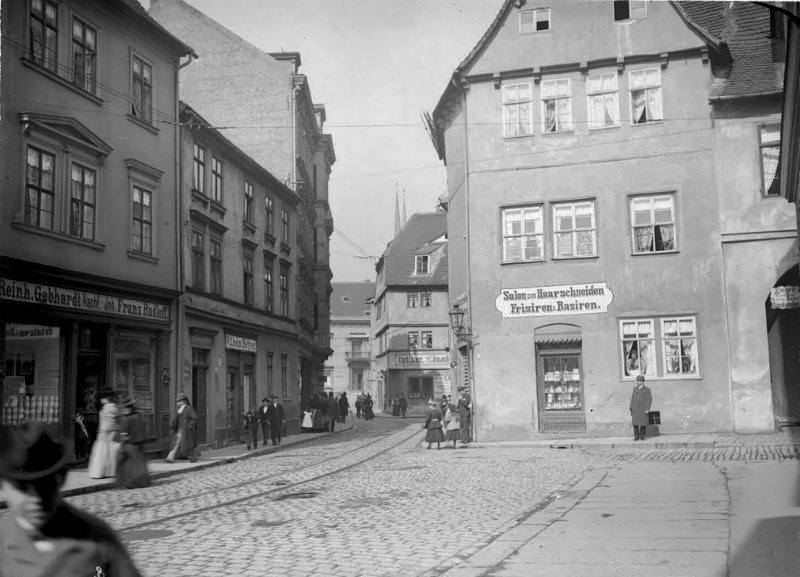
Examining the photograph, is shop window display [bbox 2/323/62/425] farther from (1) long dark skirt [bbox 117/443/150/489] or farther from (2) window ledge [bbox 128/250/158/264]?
(2) window ledge [bbox 128/250/158/264]

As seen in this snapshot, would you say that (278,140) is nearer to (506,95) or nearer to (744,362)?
(506,95)

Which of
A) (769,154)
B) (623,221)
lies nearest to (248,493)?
(623,221)

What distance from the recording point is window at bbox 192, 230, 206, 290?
26516 mm

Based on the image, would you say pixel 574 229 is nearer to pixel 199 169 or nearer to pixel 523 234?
pixel 523 234

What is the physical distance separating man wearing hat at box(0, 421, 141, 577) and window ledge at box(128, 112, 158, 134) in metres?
21.1

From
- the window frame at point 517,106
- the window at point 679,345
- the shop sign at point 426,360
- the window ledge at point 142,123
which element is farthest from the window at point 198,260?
the shop sign at point 426,360

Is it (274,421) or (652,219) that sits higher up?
(652,219)

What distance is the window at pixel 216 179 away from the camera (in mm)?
28516

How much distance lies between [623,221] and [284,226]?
16.6 m

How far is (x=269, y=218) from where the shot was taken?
1366 inches

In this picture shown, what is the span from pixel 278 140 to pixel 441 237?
95.9 ft

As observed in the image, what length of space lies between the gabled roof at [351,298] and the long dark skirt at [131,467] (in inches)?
3163

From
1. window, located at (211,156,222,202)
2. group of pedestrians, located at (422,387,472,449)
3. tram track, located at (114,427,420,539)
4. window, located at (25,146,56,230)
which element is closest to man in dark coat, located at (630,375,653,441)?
group of pedestrians, located at (422,387,472,449)

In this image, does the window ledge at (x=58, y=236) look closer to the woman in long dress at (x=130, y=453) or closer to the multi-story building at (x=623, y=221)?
the woman in long dress at (x=130, y=453)
